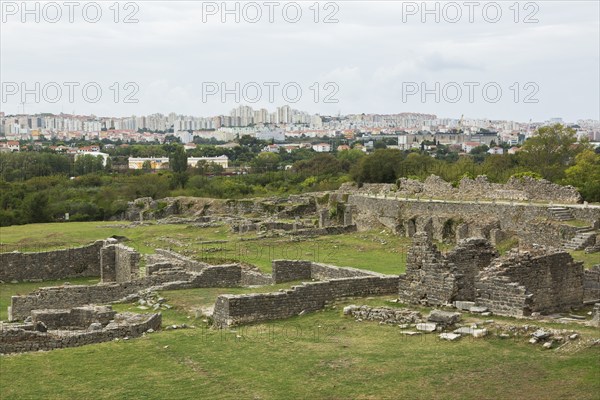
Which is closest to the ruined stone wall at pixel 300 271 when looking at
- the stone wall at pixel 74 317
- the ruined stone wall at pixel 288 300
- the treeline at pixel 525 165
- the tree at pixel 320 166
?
the ruined stone wall at pixel 288 300

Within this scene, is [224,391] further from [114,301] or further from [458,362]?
[114,301]

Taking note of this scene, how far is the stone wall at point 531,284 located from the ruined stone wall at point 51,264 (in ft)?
72.3

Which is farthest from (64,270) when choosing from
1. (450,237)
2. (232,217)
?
(232,217)

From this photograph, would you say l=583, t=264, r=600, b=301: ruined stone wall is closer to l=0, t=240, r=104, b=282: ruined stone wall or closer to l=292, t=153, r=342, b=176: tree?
l=0, t=240, r=104, b=282: ruined stone wall

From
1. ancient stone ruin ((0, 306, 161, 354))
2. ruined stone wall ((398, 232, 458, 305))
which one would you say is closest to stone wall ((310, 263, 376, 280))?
ruined stone wall ((398, 232, 458, 305))

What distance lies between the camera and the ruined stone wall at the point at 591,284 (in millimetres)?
20016

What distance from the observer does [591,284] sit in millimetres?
20234

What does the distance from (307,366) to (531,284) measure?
5.95 metres

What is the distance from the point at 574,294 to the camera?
750 inches

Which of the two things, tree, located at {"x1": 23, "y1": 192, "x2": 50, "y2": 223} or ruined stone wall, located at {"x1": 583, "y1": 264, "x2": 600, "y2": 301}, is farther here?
tree, located at {"x1": 23, "y1": 192, "x2": 50, "y2": 223}

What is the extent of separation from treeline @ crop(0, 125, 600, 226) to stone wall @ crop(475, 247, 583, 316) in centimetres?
2608

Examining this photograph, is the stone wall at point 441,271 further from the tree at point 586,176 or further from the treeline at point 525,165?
the treeline at point 525,165

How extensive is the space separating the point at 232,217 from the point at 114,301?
3912 centimetres

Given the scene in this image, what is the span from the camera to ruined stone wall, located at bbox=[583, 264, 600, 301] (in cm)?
2002
